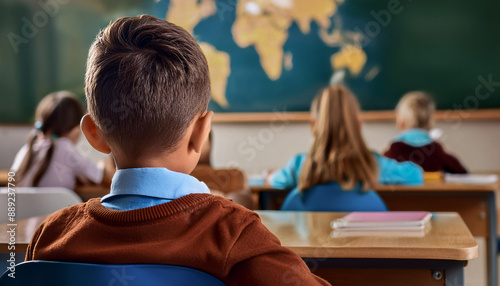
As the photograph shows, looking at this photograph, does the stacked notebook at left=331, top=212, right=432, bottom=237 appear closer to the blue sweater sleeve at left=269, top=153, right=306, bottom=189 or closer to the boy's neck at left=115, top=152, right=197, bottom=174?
the boy's neck at left=115, top=152, right=197, bottom=174

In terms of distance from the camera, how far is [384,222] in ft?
5.13

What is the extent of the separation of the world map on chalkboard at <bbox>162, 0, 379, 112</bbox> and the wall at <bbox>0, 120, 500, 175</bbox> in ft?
0.61

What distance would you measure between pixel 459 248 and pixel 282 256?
1.84ft

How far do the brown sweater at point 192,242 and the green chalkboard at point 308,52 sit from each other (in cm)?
401

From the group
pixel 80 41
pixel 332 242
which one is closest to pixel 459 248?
pixel 332 242

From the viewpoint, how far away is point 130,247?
85 cm

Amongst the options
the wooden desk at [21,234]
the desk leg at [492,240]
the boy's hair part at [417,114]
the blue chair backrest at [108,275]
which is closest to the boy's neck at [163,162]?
the blue chair backrest at [108,275]

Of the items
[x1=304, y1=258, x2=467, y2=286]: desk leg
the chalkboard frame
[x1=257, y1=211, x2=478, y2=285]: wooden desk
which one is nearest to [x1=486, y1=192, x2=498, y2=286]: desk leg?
[x1=257, y1=211, x2=478, y2=285]: wooden desk

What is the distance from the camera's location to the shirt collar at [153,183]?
92 centimetres

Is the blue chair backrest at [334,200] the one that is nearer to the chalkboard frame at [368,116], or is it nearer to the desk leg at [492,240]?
the desk leg at [492,240]

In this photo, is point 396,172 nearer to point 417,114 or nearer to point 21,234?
point 417,114

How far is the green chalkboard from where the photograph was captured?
4625 mm

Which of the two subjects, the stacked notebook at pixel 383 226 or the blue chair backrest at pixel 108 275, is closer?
the blue chair backrest at pixel 108 275

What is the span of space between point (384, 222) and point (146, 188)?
813 mm
